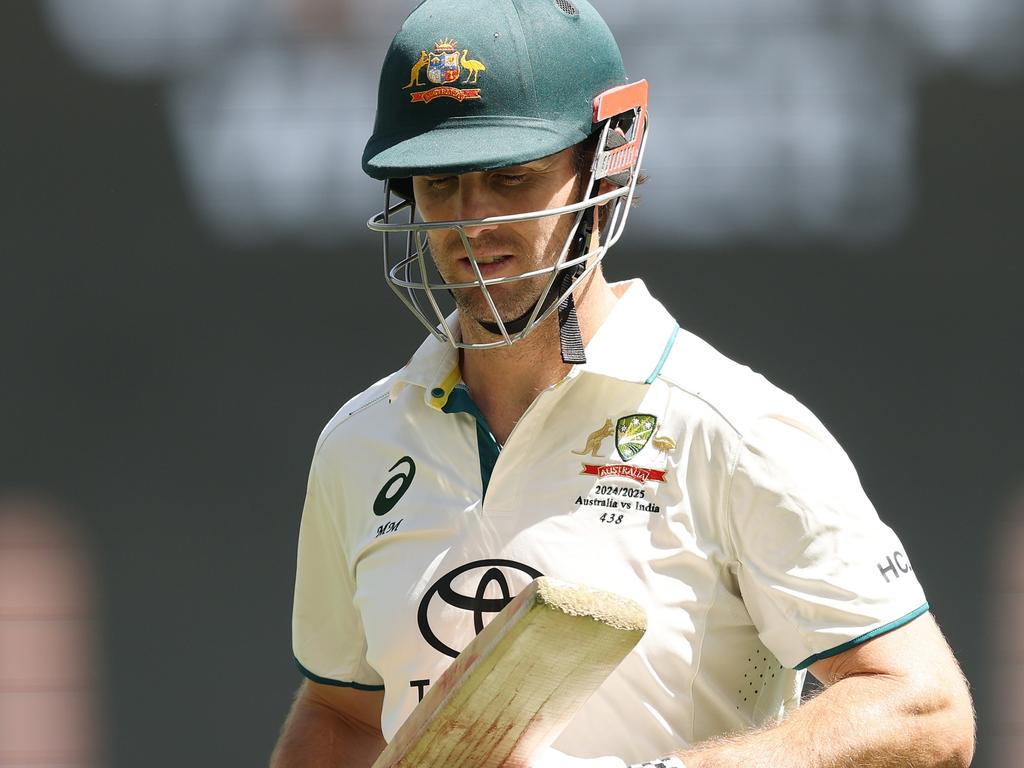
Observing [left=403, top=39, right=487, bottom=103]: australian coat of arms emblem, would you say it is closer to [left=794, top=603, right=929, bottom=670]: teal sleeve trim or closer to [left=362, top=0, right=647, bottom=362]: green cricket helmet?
[left=362, top=0, right=647, bottom=362]: green cricket helmet

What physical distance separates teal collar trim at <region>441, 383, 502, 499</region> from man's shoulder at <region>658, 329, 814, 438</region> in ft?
0.70

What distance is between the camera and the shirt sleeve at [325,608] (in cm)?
190

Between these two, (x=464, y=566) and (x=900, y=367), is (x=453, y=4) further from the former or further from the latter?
(x=900, y=367)

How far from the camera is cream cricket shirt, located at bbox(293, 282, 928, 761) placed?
1.52 meters

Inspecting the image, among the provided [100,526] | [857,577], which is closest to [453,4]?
[857,577]

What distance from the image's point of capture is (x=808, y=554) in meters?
1.51

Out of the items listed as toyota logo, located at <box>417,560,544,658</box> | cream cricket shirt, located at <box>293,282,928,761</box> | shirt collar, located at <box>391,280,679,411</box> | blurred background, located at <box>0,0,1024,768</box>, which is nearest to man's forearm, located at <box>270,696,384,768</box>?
cream cricket shirt, located at <box>293,282,928,761</box>

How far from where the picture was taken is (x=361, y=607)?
1.74 m


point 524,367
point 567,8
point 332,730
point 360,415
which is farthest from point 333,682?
point 567,8

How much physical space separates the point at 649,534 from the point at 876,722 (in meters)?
0.31

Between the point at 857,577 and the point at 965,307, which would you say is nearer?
the point at 857,577

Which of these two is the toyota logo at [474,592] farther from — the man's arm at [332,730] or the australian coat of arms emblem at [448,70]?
the australian coat of arms emblem at [448,70]

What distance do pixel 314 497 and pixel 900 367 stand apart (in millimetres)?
2064

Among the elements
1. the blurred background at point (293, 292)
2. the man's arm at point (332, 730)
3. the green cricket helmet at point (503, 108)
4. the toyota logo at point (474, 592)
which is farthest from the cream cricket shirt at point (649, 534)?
the blurred background at point (293, 292)
